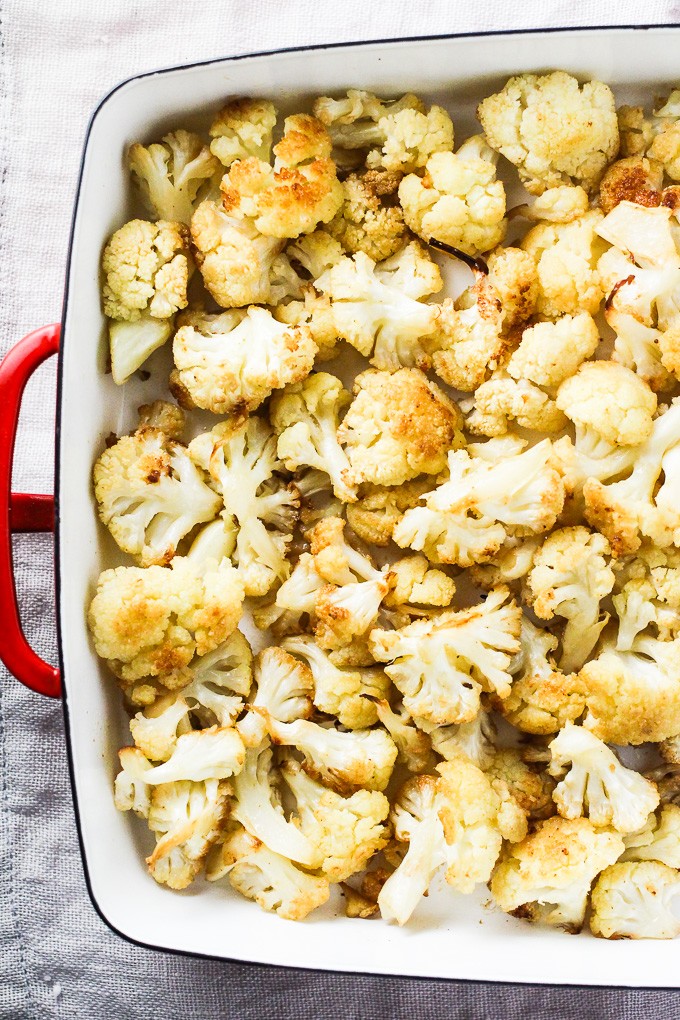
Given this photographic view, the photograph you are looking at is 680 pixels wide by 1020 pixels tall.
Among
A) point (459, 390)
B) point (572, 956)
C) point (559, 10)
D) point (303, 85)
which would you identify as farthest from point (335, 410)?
point (572, 956)

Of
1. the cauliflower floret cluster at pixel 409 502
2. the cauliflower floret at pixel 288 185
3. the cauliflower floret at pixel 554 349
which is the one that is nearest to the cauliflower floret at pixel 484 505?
the cauliflower floret cluster at pixel 409 502

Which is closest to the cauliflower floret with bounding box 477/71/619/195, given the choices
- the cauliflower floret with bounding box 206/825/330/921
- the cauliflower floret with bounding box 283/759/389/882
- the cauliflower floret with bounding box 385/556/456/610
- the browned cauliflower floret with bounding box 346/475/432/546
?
the browned cauliflower floret with bounding box 346/475/432/546

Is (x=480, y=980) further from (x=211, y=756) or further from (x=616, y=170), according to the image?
(x=616, y=170)

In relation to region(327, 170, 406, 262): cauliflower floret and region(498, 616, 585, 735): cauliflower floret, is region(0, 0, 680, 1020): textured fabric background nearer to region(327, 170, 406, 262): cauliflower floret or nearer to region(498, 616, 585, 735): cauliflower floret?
region(327, 170, 406, 262): cauliflower floret

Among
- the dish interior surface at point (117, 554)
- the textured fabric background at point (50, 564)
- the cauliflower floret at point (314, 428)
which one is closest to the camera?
the dish interior surface at point (117, 554)

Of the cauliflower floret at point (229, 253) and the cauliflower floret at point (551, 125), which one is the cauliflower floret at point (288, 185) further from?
the cauliflower floret at point (551, 125)

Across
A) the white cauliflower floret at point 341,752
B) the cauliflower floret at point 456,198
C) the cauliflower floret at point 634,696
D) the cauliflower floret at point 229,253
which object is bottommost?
the white cauliflower floret at point 341,752
